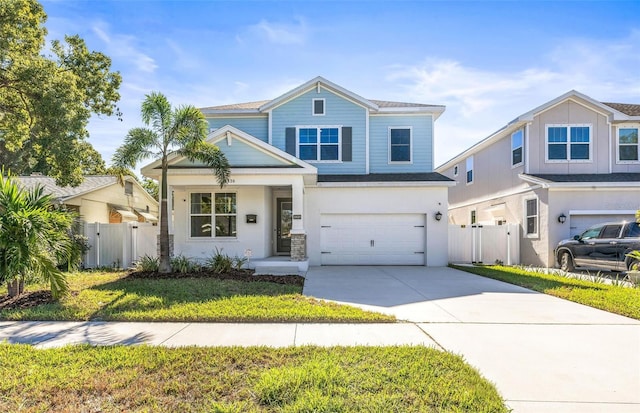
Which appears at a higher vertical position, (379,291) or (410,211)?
(410,211)

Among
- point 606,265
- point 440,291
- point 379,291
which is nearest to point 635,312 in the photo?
point 440,291

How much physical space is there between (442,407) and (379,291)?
5326 millimetres

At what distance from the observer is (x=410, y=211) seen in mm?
13422

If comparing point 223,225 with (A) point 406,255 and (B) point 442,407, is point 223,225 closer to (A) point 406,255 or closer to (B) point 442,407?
(A) point 406,255

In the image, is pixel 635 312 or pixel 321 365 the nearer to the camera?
pixel 321 365

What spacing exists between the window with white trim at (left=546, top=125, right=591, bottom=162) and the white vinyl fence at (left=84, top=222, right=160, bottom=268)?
16085mm

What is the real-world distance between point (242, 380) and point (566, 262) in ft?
42.6

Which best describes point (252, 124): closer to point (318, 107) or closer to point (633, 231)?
point (318, 107)

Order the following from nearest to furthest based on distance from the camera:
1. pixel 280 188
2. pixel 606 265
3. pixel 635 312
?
pixel 635 312 < pixel 606 265 < pixel 280 188

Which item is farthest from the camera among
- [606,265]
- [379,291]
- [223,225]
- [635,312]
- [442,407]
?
[223,225]

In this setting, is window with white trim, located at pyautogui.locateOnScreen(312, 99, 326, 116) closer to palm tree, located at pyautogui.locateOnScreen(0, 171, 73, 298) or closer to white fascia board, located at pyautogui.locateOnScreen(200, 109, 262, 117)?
white fascia board, located at pyautogui.locateOnScreen(200, 109, 262, 117)

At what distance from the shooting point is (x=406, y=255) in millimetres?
13578

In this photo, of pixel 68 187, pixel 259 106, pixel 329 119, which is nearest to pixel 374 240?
pixel 329 119

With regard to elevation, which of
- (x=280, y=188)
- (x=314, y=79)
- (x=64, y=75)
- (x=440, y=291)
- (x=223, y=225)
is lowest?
(x=440, y=291)
